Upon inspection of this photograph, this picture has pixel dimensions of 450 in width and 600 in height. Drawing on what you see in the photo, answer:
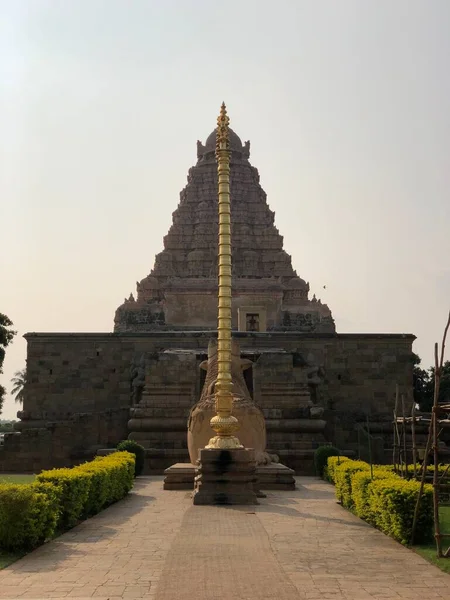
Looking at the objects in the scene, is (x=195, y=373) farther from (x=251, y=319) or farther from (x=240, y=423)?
(x=251, y=319)

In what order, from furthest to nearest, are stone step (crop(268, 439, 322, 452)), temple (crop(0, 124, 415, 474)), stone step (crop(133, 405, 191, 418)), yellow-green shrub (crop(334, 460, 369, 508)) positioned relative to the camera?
stone step (crop(133, 405, 191, 418)) < temple (crop(0, 124, 415, 474)) < stone step (crop(268, 439, 322, 452)) < yellow-green shrub (crop(334, 460, 369, 508))

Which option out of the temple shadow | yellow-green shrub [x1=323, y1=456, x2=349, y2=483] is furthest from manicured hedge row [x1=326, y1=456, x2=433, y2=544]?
yellow-green shrub [x1=323, y1=456, x2=349, y2=483]

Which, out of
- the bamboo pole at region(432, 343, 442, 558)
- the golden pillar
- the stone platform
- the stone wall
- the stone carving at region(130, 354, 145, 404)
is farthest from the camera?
the stone wall

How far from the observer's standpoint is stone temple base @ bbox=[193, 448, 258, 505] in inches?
534

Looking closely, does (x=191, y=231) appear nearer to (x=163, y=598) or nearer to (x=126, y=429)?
(x=126, y=429)

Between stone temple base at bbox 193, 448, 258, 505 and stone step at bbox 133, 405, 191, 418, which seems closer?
stone temple base at bbox 193, 448, 258, 505

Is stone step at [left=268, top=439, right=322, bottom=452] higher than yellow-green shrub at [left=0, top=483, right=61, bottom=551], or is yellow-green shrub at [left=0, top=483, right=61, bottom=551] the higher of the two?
stone step at [left=268, top=439, right=322, bottom=452]

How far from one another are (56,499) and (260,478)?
7620mm

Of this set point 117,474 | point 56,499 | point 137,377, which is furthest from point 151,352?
point 56,499

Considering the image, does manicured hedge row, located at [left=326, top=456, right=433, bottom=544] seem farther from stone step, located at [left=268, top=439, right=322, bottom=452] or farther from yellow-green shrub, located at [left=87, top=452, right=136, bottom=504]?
stone step, located at [left=268, top=439, right=322, bottom=452]

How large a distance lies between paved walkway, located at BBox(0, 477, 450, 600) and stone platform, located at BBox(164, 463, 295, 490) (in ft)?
13.8

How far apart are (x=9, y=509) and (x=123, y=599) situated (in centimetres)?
304

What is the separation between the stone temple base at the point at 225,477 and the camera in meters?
13.6

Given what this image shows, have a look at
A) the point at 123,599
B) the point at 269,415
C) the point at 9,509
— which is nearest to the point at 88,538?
the point at 9,509
